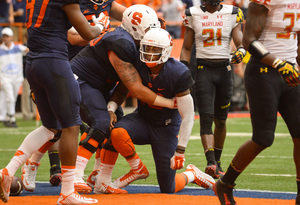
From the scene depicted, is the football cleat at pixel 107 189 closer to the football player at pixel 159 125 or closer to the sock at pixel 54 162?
the football player at pixel 159 125

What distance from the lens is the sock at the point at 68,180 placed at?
450 cm

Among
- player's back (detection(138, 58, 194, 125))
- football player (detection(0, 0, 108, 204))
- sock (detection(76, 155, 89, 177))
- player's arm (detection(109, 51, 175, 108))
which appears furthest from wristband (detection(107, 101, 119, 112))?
football player (detection(0, 0, 108, 204))

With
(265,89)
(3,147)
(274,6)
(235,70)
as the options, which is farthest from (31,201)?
(235,70)

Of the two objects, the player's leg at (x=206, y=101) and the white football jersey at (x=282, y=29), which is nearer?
the white football jersey at (x=282, y=29)

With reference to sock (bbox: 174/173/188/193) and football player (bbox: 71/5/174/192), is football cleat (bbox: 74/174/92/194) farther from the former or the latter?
sock (bbox: 174/173/188/193)

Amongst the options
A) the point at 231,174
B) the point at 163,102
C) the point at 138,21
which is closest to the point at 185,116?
the point at 163,102

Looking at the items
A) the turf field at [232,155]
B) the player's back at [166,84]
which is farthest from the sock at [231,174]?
the turf field at [232,155]

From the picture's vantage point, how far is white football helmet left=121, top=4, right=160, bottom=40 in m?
5.22

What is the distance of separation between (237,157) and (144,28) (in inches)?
59.8

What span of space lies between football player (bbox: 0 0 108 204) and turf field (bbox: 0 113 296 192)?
164 centimetres

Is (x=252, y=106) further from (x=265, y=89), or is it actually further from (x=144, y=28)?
(x=144, y=28)

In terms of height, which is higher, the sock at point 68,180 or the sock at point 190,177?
the sock at point 68,180

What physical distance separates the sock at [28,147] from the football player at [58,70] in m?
0.13

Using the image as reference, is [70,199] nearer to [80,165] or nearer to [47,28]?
[80,165]
